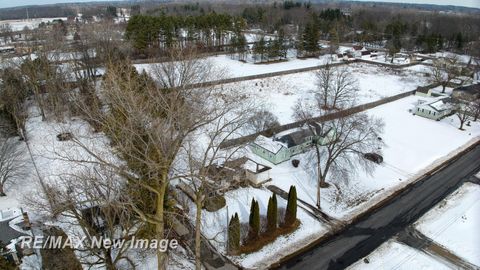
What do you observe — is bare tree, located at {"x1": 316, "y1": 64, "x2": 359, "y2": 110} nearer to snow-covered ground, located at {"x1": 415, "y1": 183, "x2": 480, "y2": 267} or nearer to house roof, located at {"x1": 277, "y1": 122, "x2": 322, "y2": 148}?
house roof, located at {"x1": 277, "y1": 122, "x2": 322, "y2": 148}

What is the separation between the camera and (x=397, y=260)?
50.0ft

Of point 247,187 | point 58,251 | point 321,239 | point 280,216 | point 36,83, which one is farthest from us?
point 36,83

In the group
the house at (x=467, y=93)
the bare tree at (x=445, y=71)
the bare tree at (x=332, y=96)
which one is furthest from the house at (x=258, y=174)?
the bare tree at (x=445, y=71)

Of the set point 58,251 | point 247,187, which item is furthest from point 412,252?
point 58,251

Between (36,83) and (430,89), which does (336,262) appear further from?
(430,89)

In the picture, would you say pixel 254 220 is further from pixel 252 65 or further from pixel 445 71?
pixel 445 71

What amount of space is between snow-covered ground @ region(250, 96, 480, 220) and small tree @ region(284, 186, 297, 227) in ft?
8.40

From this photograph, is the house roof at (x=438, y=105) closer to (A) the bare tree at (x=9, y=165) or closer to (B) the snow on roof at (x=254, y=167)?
(B) the snow on roof at (x=254, y=167)

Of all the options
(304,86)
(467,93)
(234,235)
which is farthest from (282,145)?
(467,93)

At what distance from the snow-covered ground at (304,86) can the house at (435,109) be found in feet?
16.2

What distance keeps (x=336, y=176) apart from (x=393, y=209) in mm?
3878

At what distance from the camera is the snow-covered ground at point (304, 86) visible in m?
34.2

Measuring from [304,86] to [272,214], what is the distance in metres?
26.6

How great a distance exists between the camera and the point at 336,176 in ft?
70.8
